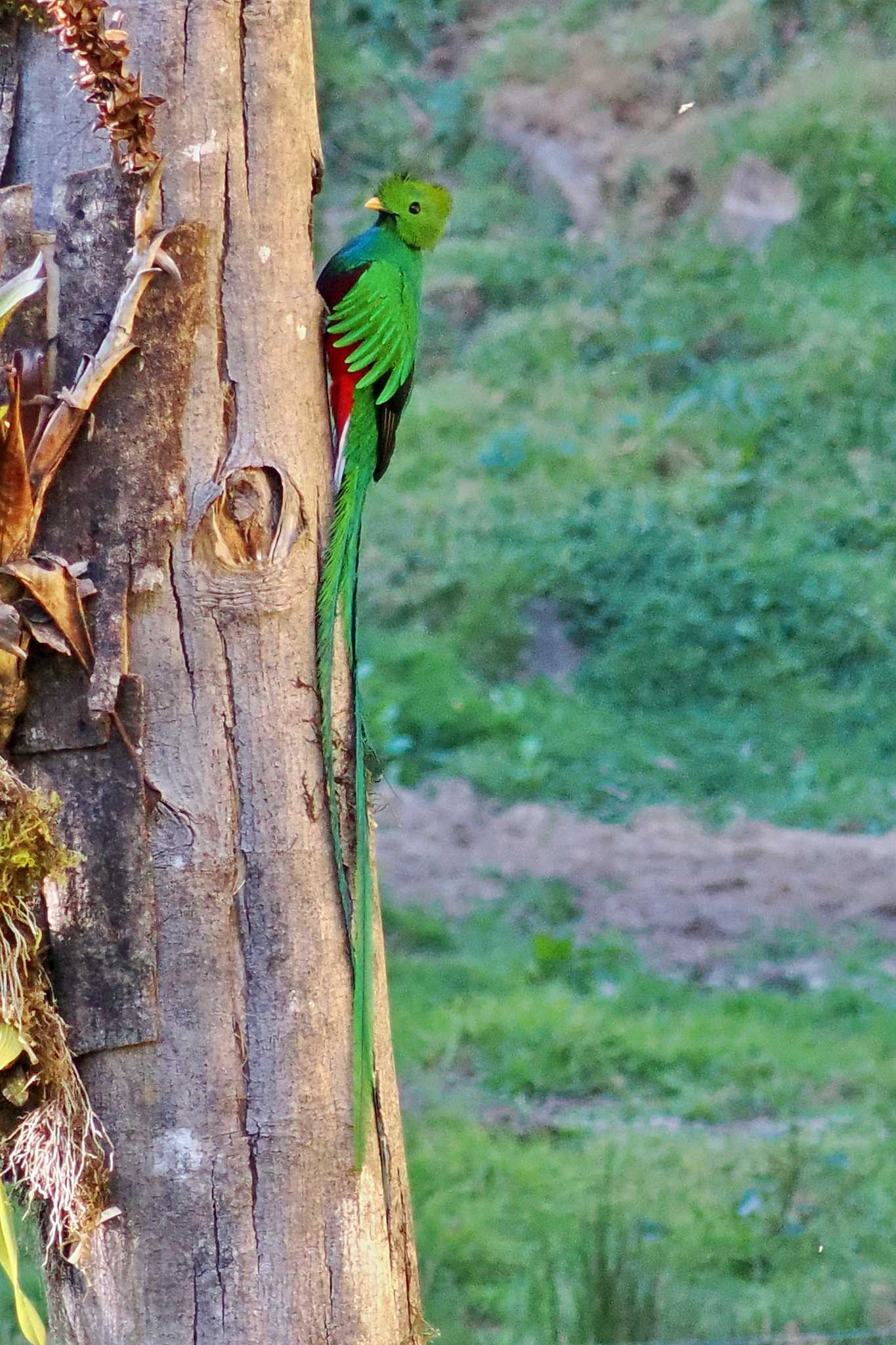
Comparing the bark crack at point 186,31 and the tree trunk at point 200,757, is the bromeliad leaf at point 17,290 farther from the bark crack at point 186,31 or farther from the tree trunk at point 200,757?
the bark crack at point 186,31

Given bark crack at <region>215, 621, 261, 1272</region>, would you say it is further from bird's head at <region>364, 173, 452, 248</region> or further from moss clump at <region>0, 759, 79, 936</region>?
bird's head at <region>364, 173, 452, 248</region>

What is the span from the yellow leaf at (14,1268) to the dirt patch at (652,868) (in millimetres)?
3556

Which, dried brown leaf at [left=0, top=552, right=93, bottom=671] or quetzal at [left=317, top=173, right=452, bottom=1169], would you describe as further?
quetzal at [left=317, top=173, right=452, bottom=1169]

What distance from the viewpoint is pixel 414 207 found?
2.18 metres

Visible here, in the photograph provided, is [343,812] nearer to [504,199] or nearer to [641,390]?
[641,390]

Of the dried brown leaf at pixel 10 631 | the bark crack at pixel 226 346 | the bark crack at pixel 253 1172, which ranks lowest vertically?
the bark crack at pixel 253 1172

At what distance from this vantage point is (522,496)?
7340 millimetres

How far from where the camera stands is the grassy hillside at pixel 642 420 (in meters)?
6.25

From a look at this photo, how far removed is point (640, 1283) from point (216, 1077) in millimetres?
1744

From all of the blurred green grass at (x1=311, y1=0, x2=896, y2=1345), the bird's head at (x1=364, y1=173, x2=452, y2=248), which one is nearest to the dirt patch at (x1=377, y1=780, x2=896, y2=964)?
the blurred green grass at (x1=311, y1=0, x2=896, y2=1345)

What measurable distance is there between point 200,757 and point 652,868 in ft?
13.5

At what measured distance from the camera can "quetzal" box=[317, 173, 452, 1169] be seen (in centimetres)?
154

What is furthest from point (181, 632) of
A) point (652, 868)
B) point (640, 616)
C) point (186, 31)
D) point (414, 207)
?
point (640, 616)

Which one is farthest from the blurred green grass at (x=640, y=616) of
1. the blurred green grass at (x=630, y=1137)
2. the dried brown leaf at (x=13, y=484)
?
the dried brown leaf at (x=13, y=484)
